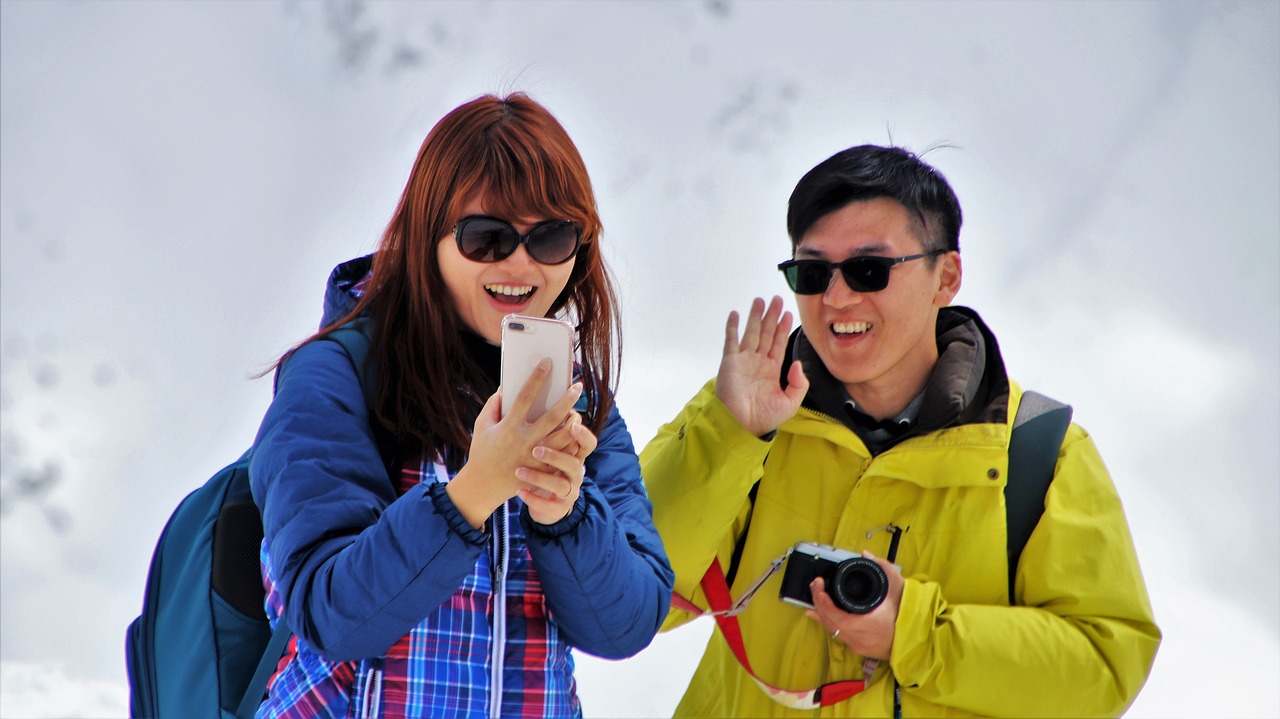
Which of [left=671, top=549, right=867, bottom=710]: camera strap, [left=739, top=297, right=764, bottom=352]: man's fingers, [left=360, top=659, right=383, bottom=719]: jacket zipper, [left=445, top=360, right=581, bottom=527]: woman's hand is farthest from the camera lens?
[left=739, top=297, right=764, bottom=352]: man's fingers

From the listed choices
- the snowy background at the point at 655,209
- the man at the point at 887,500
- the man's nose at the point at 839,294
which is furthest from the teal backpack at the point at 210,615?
the snowy background at the point at 655,209

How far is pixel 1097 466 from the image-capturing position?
8.68 ft

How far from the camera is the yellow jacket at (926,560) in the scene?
2.44m

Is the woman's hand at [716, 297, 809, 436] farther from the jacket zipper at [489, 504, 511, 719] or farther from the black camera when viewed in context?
the jacket zipper at [489, 504, 511, 719]

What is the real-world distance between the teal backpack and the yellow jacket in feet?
3.22

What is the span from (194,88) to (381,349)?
338cm

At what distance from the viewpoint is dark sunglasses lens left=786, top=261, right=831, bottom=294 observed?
278cm

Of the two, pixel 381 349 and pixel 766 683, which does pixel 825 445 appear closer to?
pixel 766 683

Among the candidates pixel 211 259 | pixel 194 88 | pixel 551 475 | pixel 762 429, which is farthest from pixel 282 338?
pixel 551 475

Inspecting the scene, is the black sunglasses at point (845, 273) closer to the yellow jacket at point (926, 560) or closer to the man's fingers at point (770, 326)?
the man's fingers at point (770, 326)

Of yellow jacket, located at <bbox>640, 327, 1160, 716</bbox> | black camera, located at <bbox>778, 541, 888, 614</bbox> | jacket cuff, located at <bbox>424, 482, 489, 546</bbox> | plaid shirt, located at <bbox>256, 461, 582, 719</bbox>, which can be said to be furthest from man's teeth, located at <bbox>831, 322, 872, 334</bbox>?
jacket cuff, located at <bbox>424, 482, 489, 546</bbox>

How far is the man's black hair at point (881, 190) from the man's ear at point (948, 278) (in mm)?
28

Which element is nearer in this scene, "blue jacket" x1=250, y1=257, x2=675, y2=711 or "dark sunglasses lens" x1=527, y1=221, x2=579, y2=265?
"blue jacket" x1=250, y1=257, x2=675, y2=711

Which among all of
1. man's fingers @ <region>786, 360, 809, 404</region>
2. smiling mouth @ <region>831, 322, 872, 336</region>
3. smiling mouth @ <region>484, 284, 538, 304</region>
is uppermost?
smiling mouth @ <region>831, 322, 872, 336</region>
